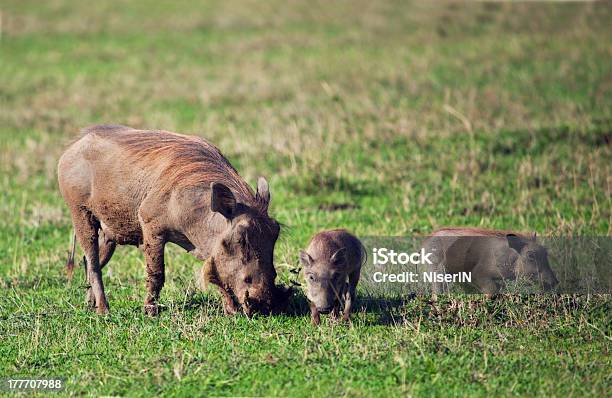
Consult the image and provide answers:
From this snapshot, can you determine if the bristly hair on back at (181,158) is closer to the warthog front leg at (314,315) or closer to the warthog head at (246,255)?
the warthog head at (246,255)

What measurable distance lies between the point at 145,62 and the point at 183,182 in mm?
13680

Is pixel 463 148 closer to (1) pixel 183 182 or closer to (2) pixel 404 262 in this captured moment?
(2) pixel 404 262

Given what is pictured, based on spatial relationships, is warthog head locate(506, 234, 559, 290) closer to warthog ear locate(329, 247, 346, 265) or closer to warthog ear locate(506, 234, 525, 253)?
warthog ear locate(506, 234, 525, 253)

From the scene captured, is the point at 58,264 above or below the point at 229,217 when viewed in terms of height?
below

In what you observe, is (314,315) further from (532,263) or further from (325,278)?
(532,263)

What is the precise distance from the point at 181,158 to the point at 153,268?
0.84 m

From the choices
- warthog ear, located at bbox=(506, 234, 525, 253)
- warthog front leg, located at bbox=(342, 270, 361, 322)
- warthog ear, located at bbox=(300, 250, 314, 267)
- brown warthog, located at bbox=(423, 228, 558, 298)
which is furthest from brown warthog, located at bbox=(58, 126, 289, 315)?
warthog ear, located at bbox=(506, 234, 525, 253)

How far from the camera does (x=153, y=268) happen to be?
7.15 meters

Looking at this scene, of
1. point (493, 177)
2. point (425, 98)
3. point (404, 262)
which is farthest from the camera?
point (425, 98)

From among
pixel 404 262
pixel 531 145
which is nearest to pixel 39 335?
pixel 404 262

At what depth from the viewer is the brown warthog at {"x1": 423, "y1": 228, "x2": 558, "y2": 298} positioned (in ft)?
24.4

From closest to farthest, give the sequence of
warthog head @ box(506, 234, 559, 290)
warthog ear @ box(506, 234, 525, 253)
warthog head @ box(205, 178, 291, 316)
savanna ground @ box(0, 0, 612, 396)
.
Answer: savanna ground @ box(0, 0, 612, 396), warthog head @ box(205, 178, 291, 316), warthog head @ box(506, 234, 559, 290), warthog ear @ box(506, 234, 525, 253)

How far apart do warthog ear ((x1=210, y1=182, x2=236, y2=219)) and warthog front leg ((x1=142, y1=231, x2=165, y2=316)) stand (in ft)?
2.28

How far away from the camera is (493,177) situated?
37.6ft
